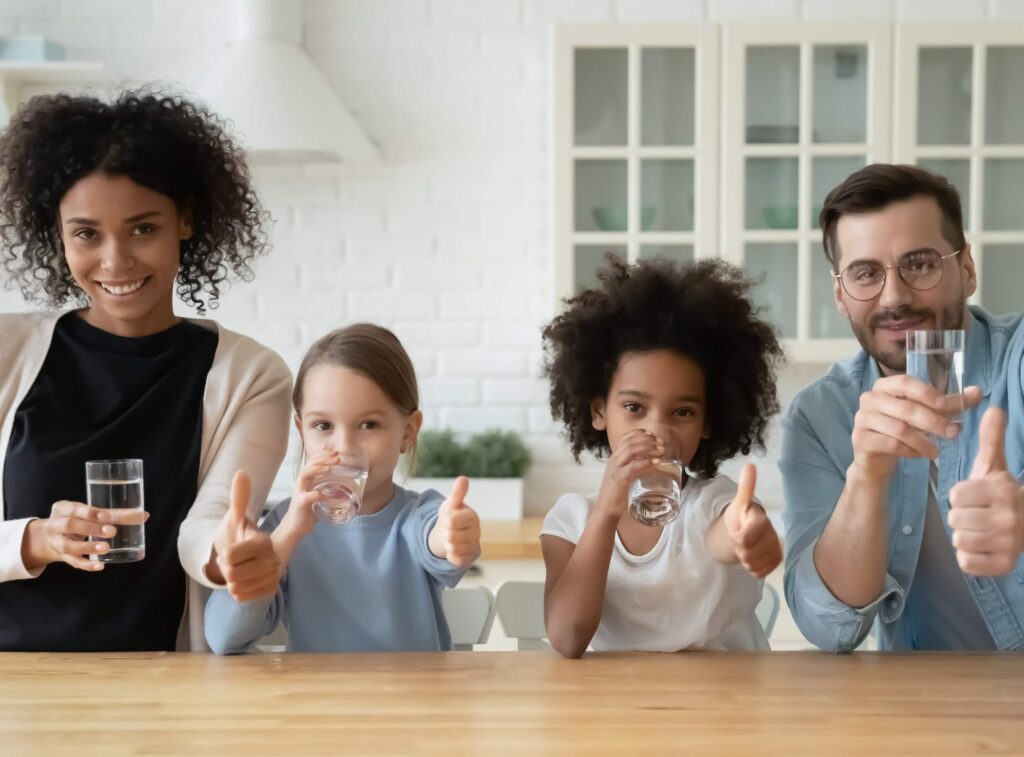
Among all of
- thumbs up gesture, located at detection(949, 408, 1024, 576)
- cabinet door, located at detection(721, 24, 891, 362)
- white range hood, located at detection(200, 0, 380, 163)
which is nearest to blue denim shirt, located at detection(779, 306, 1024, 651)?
thumbs up gesture, located at detection(949, 408, 1024, 576)

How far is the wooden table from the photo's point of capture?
1.27 meters

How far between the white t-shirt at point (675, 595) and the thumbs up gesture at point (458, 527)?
0.24 metres

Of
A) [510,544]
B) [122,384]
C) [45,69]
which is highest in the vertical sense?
[45,69]

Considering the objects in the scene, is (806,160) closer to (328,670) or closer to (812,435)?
(812,435)

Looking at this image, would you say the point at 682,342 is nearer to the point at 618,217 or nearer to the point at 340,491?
the point at 340,491

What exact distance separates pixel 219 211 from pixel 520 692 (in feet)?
3.27

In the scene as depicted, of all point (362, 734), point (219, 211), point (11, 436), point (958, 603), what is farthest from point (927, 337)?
point (11, 436)

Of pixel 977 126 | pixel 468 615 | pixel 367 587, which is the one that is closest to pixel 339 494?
pixel 367 587

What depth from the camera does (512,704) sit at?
141 centimetres

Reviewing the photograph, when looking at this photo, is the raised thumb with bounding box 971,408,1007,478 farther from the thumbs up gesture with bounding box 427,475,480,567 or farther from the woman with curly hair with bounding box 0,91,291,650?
the woman with curly hair with bounding box 0,91,291,650

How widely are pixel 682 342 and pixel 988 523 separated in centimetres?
65

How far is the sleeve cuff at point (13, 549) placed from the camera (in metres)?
1.64

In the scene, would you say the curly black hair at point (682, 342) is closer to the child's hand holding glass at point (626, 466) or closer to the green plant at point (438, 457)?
the child's hand holding glass at point (626, 466)

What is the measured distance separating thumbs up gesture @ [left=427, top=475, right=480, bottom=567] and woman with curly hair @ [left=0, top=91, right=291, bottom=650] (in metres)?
0.31
